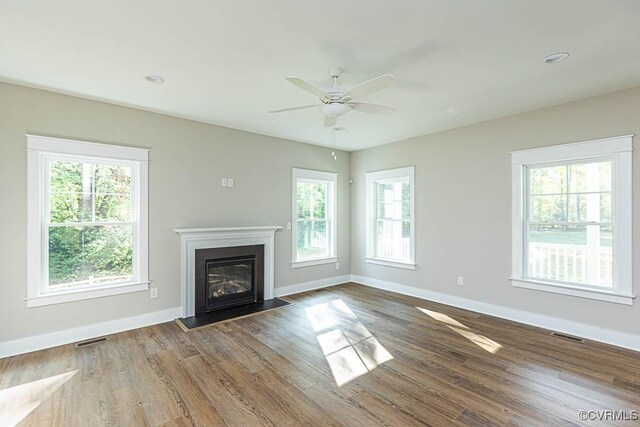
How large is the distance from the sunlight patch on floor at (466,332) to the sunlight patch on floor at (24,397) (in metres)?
4.00

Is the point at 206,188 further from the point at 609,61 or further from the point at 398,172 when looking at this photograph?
the point at 609,61

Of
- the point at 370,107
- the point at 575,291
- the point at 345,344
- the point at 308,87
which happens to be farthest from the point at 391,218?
the point at 308,87

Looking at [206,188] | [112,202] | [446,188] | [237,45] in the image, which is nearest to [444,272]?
[446,188]

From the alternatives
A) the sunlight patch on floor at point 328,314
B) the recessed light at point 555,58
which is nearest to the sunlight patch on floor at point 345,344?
the sunlight patch on floor at point 328,314

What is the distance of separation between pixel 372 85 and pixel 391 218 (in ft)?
12.3

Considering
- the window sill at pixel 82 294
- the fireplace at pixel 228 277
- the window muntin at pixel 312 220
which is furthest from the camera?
the window muntin at pixel 312 220

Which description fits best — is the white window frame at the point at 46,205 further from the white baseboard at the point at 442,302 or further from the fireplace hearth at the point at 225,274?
the fireplace hearth at the point at 225,274

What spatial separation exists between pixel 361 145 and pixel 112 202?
4.13m

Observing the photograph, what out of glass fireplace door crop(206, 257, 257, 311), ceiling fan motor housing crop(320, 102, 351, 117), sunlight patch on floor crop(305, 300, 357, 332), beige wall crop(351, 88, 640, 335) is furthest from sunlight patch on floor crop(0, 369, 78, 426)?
beige wall crop(351, 88, 640, 335)

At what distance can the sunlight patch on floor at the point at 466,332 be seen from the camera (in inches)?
131

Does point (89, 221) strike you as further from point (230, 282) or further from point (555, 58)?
point (555, 58)

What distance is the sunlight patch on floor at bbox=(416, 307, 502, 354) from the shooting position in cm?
332

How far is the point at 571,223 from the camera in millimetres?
3758

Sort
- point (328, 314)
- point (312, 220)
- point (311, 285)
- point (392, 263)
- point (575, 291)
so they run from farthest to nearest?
point (312, 220)
point (311, 285)
point (392, 263)
point (328, 314)
point (575, 291)
